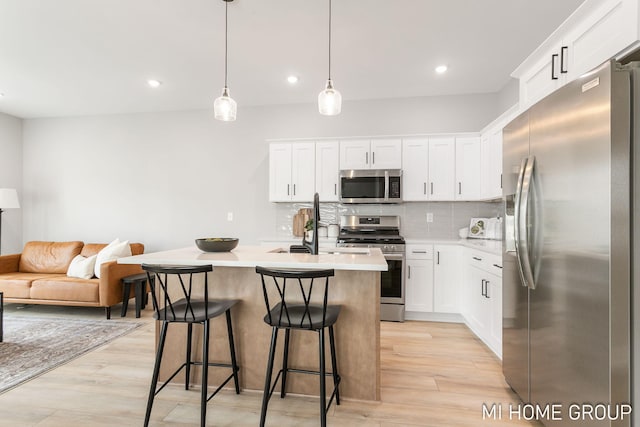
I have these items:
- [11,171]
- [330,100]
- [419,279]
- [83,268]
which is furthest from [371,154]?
[11,171]

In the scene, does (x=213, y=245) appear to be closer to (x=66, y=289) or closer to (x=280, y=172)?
(x=280, y=172)

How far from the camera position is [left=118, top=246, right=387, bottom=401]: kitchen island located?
2.18 metres

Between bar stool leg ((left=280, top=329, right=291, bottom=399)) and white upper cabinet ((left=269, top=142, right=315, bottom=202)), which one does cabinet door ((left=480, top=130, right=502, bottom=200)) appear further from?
bar stool leg ((left=280, top=329, right=291, bottom=399))

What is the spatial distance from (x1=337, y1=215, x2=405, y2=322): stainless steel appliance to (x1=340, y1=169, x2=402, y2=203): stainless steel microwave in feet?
1.30

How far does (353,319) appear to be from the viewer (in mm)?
2217

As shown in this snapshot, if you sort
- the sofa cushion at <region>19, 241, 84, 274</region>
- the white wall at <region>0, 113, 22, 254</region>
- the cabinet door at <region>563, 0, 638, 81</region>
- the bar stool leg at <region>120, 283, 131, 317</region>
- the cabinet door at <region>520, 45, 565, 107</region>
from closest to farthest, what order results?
the cabinet door at <region>563, 0, 638, 81</region>
the cabinet door at <region>520, 45, 565, 107</region>
the bar stool leg at <region>120, 283, 131, 317</region>
the sofa cushion at <region>19, 241, 84, 274</region>
the white wall at <region>0, 113, 22, 254</region>

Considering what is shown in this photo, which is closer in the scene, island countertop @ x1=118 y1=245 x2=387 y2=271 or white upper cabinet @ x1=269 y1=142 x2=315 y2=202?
island countertop @ x1=118 y1=245 x2=387 y2=271

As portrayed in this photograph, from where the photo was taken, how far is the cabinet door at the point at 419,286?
396 cm

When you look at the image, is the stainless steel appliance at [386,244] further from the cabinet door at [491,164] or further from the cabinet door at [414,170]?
the cabinet door at [491,164]

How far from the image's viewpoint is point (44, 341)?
3.23 m

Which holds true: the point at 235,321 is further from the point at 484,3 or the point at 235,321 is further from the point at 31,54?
the point at 31,54

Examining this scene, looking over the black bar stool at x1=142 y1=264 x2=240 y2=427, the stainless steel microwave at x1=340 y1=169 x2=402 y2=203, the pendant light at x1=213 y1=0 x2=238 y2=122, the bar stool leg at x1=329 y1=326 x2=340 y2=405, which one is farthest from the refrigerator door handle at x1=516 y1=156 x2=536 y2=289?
the stainless steel microwave at x1=340 y1=169 x2=402 y2=203

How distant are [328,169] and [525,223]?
2.75 meters

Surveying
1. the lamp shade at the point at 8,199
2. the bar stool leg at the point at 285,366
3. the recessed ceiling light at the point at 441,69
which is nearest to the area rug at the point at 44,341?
the lamp shade at the point at 8,199
